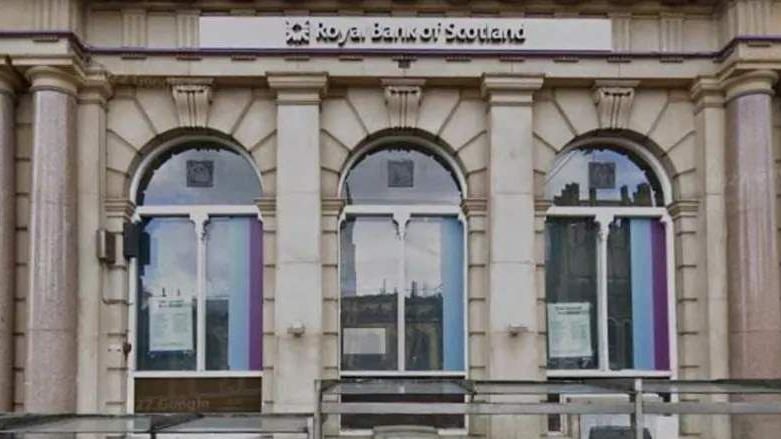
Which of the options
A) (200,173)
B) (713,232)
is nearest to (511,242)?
(713,232)

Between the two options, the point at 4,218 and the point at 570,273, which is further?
the point at 570,273

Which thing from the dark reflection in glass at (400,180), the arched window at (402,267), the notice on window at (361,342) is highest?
the dark reflection in glass at (400,180)

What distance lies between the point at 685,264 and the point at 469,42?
14.7 feet

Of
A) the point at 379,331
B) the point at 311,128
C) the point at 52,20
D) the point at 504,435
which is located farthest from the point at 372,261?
the point at 52,20

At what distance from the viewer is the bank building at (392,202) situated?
1364 cm

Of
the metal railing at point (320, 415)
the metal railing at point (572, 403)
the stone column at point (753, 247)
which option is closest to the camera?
the metal railing at point (320, 415)

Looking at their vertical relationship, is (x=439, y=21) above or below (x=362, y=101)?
above

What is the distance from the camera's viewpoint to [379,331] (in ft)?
47.4

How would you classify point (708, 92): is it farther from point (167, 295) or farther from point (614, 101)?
point (167, 295)

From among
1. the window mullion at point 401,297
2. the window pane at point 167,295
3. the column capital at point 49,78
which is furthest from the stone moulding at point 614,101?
the column capital at point 49,78

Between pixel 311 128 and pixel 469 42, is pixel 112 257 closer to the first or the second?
pixel 311 128

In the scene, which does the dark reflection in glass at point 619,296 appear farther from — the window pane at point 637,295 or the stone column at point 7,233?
the stone column at point 7,233

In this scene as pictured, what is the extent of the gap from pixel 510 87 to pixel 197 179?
4743 mm

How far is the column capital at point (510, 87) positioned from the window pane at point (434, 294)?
6.26 feet
